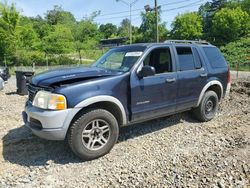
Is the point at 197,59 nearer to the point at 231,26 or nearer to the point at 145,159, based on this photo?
the point at 145,159

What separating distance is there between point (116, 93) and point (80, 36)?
3664 cm

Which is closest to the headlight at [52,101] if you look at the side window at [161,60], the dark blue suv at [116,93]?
the dark blue suv at [116,93]

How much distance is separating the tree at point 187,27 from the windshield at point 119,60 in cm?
→ 4886

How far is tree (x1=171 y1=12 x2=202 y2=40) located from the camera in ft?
168

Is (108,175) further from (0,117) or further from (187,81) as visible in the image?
(0,117)

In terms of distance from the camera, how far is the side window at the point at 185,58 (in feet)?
17.1

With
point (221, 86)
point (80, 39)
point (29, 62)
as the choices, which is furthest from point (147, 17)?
point (221, 86)

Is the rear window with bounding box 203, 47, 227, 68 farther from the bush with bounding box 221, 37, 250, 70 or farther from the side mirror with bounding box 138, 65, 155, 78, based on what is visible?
Result: the bush with bounding box 221, 37, 250, 70

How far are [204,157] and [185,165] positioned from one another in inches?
18.0

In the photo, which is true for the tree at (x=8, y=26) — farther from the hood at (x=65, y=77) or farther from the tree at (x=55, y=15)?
the tree at (x=55, y=15)

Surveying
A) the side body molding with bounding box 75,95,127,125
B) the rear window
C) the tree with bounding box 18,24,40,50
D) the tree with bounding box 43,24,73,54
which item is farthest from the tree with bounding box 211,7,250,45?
the side body molding with bounding box 75,95,127,125

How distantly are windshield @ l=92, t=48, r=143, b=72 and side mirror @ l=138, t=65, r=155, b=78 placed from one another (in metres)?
0.23

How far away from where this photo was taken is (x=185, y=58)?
5.33 metres

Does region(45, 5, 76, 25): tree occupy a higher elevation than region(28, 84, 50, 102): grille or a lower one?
higher
